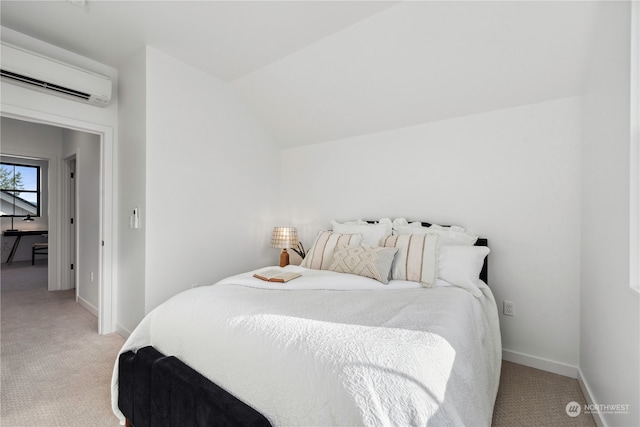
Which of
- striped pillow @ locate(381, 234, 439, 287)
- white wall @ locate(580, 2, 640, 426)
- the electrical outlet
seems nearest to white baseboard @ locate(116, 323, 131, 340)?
striped pillow @ locate(381, 234, 439, 287)

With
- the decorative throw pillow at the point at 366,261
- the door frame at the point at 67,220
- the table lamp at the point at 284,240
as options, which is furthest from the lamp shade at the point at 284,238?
the door frame at the point at 67,220

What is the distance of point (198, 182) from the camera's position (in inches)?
115

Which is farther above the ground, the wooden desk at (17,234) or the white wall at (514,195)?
the white wall at (514,195)

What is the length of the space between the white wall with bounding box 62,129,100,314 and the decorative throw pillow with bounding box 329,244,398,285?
9.30ft

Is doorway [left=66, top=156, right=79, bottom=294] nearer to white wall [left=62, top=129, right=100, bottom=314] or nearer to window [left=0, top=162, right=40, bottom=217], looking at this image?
white wall [left=62, top=129, right=100, bottom=314]

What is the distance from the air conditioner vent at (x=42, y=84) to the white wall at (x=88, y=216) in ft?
3.12

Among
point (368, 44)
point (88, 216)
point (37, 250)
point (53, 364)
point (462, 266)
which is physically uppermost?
point (368, 44)

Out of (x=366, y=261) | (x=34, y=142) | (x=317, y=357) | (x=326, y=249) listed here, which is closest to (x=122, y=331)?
(x=326, y=249)

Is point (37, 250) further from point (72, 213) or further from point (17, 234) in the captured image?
point (72, 213)

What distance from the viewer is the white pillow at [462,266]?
210cm

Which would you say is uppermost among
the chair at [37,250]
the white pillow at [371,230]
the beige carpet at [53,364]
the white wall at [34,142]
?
the white wall at [34,142]

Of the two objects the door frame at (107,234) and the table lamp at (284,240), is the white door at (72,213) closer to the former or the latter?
the door frame at (107,234)

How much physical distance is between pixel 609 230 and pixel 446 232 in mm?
1048

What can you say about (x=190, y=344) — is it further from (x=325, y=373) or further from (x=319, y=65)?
(x=319, y=65)
